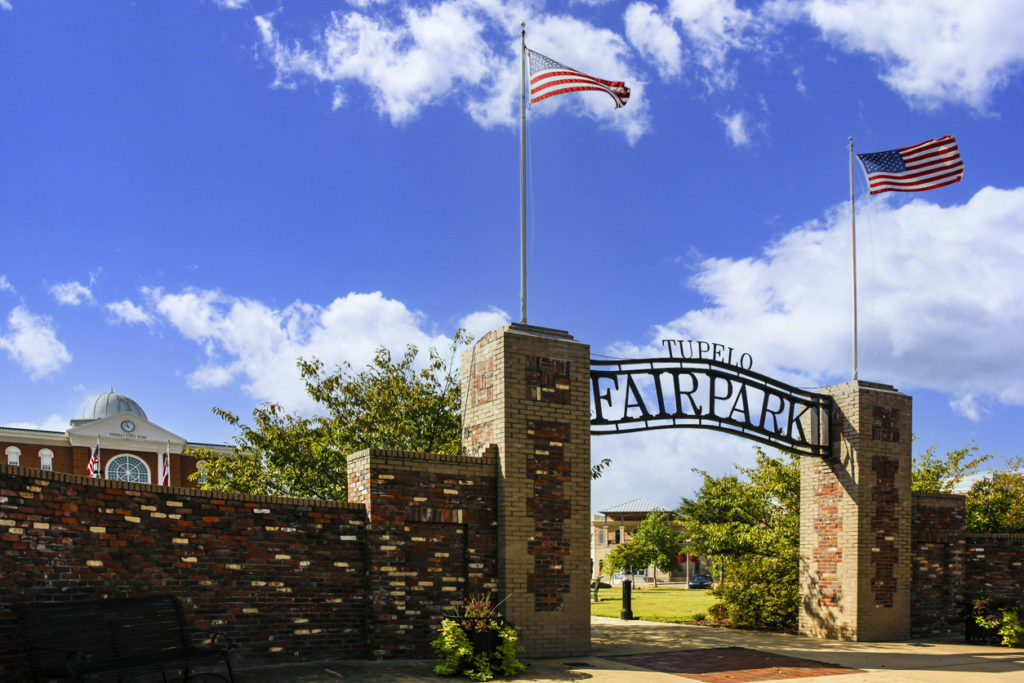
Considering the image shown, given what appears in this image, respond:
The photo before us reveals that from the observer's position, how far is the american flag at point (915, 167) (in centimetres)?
1739

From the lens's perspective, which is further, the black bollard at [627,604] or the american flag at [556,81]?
the black bollard at [627,604]

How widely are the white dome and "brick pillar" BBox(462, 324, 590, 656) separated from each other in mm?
54513

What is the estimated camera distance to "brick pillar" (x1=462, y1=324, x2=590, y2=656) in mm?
12781

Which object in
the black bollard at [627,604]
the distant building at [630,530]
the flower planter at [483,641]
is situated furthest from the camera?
the distant building at [630,530]

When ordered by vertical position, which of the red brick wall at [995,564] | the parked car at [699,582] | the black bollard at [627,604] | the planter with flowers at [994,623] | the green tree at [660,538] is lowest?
the parked car at [699,582]

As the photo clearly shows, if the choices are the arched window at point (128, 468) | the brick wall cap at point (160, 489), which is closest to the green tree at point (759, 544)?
the brick wall cap at point (160, 489)

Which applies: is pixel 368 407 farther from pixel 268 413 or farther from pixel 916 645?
pixel 916 645

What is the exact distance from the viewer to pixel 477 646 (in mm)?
11344

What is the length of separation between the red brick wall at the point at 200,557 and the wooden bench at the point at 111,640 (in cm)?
39

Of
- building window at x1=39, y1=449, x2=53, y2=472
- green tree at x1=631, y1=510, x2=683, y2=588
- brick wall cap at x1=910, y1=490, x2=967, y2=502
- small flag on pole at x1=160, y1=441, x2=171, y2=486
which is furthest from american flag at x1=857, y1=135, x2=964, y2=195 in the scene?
building window at x1=39, y1=449, x2=53, y2=472

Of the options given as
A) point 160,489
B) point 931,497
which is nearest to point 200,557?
point 160,489

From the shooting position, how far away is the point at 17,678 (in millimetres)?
8984

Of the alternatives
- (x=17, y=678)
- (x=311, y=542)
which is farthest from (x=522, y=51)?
(x=17, y=678)

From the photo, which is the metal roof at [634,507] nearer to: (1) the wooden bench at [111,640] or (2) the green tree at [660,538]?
(2) the green tree at [660,538]
